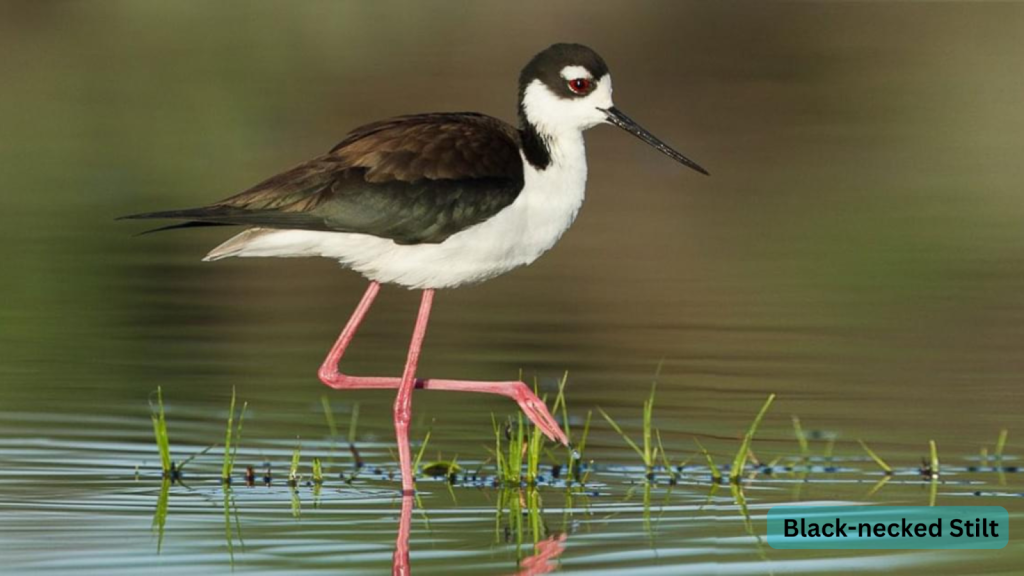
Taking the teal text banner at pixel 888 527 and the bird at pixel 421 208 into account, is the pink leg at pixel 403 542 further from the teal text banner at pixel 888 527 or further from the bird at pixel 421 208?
the teal text banner at pixel 888 527

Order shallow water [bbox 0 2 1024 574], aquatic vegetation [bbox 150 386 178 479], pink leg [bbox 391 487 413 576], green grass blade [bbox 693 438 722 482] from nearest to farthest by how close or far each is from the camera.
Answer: pink leg [bbox 391 487 413 576] → shallow water [bbox 0 2 1024 574] → aquatic vegetation [bbox 150 386 178 479] → green grass blade [bbox 693 438 722 482]

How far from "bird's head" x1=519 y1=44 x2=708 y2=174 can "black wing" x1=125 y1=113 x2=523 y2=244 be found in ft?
1.27

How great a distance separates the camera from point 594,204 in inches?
684

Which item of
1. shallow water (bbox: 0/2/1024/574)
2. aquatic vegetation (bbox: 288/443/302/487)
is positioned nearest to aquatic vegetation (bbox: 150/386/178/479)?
shallow water (bbox: 0/2/1024/574)

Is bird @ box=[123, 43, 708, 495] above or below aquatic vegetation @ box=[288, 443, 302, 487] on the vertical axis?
above

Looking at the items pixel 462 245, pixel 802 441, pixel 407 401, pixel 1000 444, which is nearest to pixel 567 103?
pixel 462 245

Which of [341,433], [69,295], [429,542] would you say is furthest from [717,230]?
[429,542]

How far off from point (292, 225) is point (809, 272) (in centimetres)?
Result: 686

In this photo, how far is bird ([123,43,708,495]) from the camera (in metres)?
7.97

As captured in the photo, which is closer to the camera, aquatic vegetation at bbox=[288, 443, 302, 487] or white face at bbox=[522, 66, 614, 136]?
aquatic vegetation at bbox=[288, 443, 302, 487]

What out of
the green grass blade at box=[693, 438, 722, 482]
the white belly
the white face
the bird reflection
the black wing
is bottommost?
the bird reflection

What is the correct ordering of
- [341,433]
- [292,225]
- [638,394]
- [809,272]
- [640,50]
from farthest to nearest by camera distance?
[640,50]
[809,272]
[638,394]
[341,433]
[292,225]

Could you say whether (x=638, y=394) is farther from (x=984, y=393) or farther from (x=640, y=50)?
(x=640, y=50)

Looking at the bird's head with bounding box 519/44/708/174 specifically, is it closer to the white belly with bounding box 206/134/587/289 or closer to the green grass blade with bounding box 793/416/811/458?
the white belly with bounding box 206/134/587/289
